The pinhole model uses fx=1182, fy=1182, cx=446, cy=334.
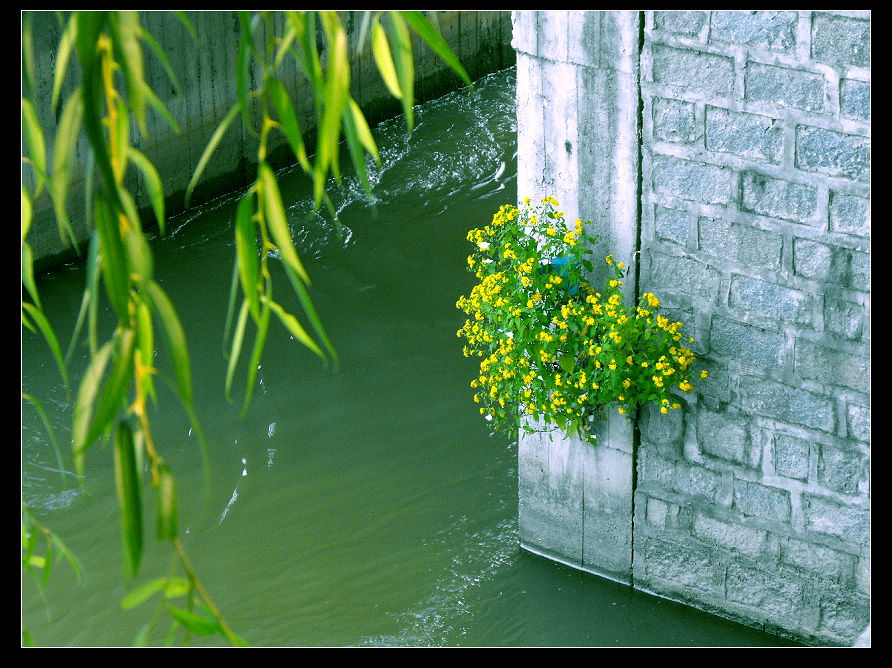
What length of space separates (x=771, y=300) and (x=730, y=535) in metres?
0.96

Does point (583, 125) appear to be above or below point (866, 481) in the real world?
above

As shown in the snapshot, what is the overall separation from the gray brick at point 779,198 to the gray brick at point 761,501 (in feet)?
3.33

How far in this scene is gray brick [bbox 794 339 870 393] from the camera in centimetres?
388

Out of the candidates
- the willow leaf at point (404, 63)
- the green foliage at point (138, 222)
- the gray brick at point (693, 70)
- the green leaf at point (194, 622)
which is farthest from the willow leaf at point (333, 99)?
the gray brick at point (693, 70)

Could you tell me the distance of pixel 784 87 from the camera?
3.71 m

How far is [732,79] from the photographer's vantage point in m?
3.81

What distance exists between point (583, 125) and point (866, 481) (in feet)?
5.13

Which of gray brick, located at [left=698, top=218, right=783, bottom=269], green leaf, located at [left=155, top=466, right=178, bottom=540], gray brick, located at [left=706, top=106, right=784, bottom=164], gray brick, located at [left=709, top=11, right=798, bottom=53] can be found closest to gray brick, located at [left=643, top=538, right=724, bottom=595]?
gray brick, located at [left=698, top=218, right=783, bottom=269]

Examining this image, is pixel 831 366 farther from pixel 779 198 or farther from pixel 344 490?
pixel 344 490

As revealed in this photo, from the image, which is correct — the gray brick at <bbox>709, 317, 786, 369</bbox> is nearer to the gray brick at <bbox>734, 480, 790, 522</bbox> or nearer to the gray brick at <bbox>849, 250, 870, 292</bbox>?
the gray brick at <bbox>849, 250, 870, 292</bbox>

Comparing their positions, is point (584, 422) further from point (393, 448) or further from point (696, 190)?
point (393, 448)

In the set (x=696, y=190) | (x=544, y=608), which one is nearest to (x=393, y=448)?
(x=544, y=608)

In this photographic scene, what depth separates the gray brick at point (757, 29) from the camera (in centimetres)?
363

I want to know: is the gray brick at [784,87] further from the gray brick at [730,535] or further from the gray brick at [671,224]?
the gray brick at [730,535]
